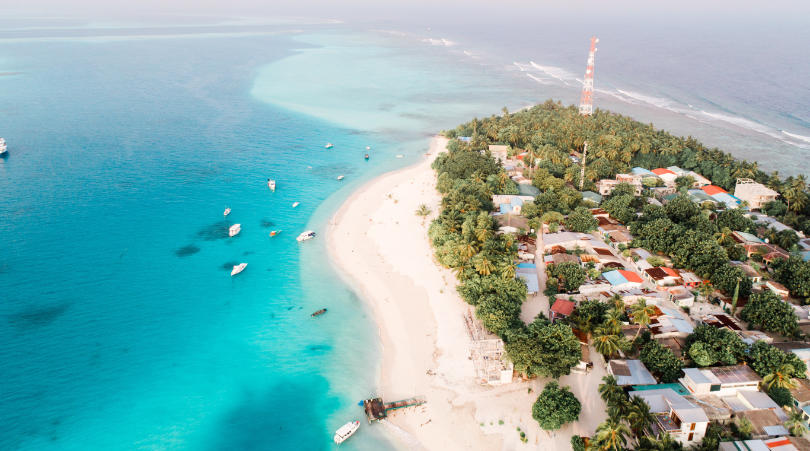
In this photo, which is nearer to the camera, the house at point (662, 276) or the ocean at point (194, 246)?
the ocean at point (194, 246)

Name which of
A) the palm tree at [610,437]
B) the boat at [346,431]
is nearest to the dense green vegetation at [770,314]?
the palm tree at [610,437]

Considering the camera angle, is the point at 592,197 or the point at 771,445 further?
the point at 592,197

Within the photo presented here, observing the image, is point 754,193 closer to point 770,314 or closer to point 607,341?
point 770,314

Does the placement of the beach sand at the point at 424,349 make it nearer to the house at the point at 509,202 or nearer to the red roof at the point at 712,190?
the house at the point at 509,202

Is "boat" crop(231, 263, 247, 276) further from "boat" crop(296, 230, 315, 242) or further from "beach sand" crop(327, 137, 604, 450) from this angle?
"beach sand" crop(327, 137, 604, 450)

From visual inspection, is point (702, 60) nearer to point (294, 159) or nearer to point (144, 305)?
point (294, 159)

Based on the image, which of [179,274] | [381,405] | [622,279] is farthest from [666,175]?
[179,274]

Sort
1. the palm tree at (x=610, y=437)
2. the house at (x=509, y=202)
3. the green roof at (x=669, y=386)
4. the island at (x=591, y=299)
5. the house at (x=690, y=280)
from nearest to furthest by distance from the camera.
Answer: the palm tree at (x=610, y=437)
the island at (x=591, y=299)
the green roof at (x=669, y=386)
the house at (x=690, y=280)
the house at (x=509, y=202)
